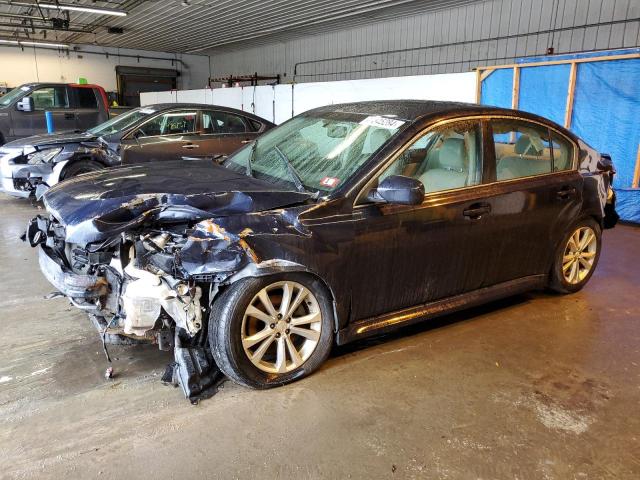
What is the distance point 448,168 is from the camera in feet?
11.0

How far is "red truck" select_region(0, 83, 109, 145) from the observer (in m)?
10.4

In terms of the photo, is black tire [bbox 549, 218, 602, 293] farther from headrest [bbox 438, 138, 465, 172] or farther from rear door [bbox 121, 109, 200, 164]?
rear door [bbox 121, 109, 200, 164]

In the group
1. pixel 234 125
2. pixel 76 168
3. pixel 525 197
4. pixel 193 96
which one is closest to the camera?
pixel 525 197

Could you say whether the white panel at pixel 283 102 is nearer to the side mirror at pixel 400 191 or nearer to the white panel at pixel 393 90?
the white panel at pixel 393 90

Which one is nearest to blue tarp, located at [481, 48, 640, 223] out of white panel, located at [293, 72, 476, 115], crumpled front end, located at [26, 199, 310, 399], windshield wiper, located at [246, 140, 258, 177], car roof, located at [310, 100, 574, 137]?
white panel, located at [293, 72, 476, 115]

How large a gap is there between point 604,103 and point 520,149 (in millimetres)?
4793

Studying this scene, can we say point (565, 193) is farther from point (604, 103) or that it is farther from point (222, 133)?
point (222, 133)

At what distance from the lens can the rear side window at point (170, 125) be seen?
7.25 m

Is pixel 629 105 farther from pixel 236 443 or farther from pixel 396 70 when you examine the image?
pixel 396 70

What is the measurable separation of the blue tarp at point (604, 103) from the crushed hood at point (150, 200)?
21.4ft

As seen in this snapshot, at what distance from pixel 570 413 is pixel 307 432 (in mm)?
1425

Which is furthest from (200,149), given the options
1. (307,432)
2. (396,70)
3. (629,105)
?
(396,70)

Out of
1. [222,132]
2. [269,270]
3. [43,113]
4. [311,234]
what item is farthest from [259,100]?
[269,270]

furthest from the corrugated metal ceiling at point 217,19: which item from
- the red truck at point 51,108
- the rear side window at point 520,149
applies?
the rear side window at point 520,149
